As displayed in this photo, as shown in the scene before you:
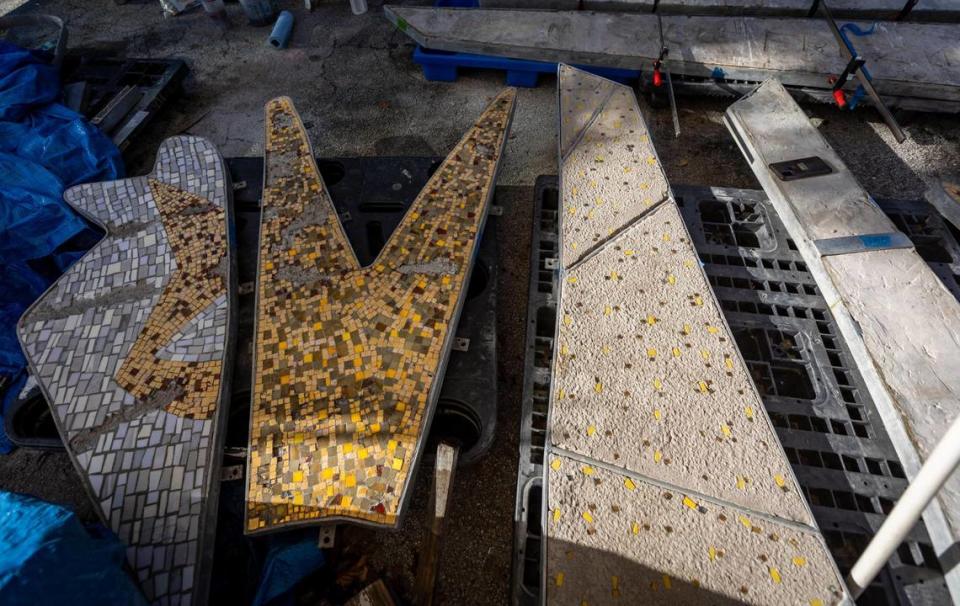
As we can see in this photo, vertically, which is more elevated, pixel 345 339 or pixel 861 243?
pixel 861 243

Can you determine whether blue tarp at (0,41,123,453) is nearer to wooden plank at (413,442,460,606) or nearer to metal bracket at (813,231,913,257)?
wooden plank at (413,442,460,606)

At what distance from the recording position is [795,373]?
2721 mm

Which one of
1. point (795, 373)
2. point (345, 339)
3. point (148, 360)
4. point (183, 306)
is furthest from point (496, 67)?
point (148, 360)

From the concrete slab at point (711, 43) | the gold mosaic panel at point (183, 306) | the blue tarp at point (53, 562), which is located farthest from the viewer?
the concrete slab at point (711, 43)

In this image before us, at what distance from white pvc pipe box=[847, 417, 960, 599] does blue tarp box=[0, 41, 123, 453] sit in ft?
13.5

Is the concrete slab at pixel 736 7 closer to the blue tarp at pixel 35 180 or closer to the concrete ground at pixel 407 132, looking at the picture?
the concrete ground at pixel 407 132

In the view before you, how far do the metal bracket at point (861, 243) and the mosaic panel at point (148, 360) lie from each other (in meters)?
3.34

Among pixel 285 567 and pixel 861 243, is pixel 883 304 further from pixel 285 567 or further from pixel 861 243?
pixel 285 567

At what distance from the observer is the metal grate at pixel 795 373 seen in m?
2.06

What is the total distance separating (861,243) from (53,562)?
391cm

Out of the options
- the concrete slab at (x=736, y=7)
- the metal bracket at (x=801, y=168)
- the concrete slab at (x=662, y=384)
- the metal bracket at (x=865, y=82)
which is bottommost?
the concrete slab at (x=662, y=384)

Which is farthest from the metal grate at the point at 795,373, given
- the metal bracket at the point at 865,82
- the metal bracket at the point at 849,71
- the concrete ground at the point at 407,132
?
the metal bracket at the point at 849,71

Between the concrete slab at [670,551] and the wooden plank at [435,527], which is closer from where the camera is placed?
the concrete slab at [670,551]

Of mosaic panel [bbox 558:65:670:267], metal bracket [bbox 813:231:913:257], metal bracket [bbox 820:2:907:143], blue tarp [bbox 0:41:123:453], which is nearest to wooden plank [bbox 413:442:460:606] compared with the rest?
mosaic panel [bbox 558:65:670:267]
